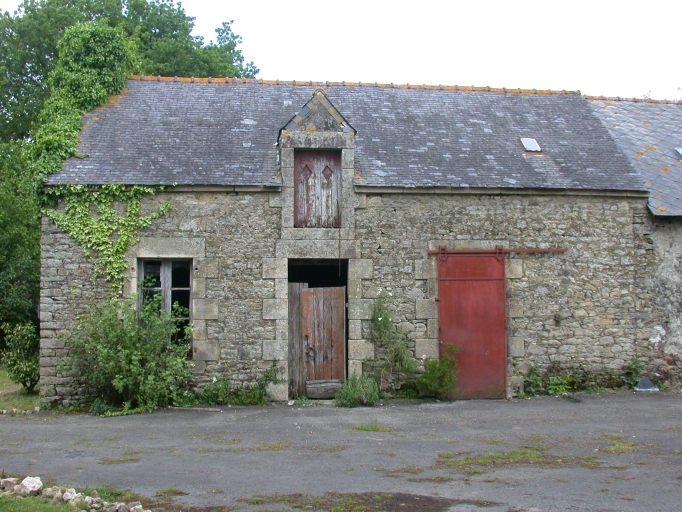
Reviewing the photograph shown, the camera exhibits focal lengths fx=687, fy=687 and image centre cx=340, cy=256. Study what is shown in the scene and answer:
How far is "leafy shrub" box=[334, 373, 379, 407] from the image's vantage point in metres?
10.5

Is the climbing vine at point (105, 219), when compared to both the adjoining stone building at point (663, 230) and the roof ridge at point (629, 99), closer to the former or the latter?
the adjoining stone building at point (663, 230)

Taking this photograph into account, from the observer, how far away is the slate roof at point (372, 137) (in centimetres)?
1123

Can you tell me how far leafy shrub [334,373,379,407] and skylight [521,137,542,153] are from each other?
205 inches

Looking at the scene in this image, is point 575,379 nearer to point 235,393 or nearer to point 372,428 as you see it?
point 372,428

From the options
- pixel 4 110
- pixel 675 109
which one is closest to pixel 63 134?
pixel 675 109

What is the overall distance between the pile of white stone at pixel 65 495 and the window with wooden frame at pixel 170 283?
520cm

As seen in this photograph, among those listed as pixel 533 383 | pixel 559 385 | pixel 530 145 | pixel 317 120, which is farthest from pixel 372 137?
pixel 559 385

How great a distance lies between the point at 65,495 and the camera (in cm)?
543

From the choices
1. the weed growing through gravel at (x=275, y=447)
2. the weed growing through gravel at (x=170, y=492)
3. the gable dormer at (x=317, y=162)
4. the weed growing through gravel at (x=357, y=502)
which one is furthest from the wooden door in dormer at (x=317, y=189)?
the weed growing through gravel at (x=357, y=502)

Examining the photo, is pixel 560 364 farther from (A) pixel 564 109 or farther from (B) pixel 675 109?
(B) pixel 675 109

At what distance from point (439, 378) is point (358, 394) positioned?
134 cm

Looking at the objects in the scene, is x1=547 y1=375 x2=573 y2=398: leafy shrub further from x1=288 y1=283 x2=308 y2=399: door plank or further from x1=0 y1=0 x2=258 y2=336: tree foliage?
x1=0 y1=0 x2=258 y2=336: tree foliage

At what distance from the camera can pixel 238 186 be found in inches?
429

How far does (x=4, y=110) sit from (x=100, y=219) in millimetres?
15937
